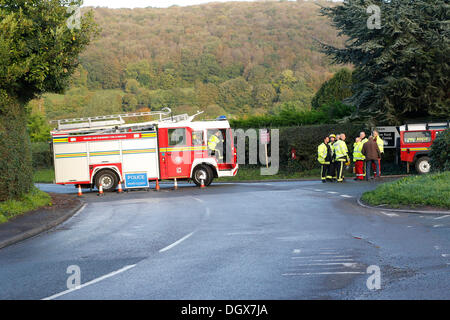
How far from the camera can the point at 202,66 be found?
88.8 m

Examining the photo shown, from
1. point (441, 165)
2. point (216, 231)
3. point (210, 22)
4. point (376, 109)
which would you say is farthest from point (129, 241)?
point (210, 22)

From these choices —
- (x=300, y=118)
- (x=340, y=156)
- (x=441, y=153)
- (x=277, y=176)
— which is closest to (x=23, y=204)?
(x=340, y=156)

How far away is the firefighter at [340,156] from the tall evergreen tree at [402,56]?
5558 mm

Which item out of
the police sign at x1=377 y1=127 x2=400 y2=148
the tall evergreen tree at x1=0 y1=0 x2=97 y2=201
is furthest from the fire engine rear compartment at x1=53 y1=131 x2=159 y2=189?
the police sign at x1=377 y1=127 x2=400 y2=148

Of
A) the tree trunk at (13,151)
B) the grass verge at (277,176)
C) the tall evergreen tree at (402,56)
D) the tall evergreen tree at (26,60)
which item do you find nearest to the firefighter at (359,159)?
the grass verge at (277,176)

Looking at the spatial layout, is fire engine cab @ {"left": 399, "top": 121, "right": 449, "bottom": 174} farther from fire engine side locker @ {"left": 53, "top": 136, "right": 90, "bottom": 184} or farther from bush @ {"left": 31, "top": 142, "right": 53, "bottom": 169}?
bush @ {"left": 31, "top": 142, "right": 53, "bottom": 169}

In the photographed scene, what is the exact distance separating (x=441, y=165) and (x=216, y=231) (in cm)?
1171

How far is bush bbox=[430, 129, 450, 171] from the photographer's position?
2028 cm

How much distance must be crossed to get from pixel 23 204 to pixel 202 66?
73.9 m

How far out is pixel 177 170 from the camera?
25.3 m

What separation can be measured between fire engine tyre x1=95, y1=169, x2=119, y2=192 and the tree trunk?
25.0ft

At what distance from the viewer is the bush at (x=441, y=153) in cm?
2028

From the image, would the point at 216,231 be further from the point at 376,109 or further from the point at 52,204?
the point at 376,109

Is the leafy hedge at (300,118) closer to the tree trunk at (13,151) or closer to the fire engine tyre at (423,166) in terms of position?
the fire engine tyre at (423,166)
